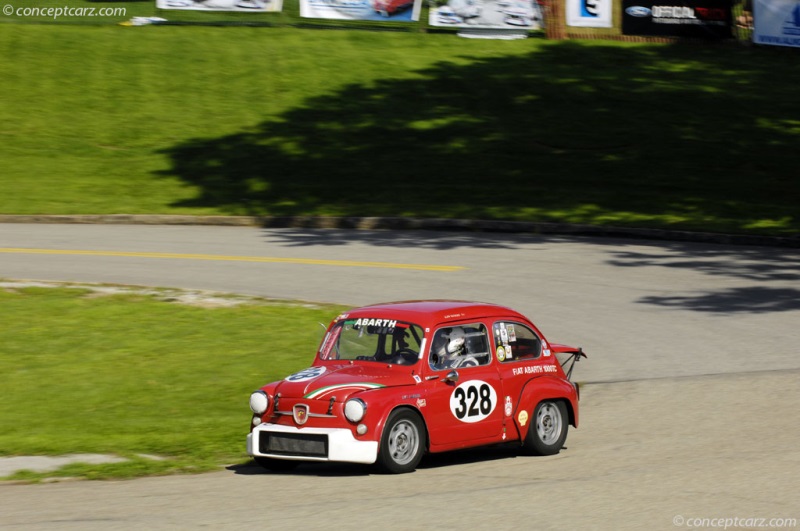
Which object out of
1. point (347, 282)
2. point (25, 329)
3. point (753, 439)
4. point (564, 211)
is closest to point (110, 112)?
point (564, 211)

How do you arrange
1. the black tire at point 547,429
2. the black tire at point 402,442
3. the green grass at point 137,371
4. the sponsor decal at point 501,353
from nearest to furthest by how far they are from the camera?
the black tire at point 402,442 → the black tire at point 547,429 → the sponsor decal at point 501,353 → the green grass at point 137,371

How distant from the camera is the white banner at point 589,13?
129 feet

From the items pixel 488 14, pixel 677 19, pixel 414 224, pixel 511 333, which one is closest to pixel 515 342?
pixel 511 333

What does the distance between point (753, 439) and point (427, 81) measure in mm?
27441

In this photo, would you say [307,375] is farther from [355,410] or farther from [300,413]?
[355,410]

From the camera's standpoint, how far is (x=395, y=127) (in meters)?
33.3

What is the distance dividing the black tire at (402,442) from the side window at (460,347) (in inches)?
25.6

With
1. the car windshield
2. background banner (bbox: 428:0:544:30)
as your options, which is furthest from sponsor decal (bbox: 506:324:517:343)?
background banner (bbox: 428:0:544:30)

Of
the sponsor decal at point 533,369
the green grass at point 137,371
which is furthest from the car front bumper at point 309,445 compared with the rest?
the sponsor decal at point 533,369

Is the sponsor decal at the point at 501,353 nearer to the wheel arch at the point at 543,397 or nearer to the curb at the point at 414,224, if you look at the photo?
the wheel arch at the point at 543,397

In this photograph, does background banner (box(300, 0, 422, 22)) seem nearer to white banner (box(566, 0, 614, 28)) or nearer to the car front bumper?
white banner (box(566, 0, 614, 28))

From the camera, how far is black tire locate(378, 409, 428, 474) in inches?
368

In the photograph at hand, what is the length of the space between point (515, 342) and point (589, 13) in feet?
101

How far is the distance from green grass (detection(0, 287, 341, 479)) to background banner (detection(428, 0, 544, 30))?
947 inches
